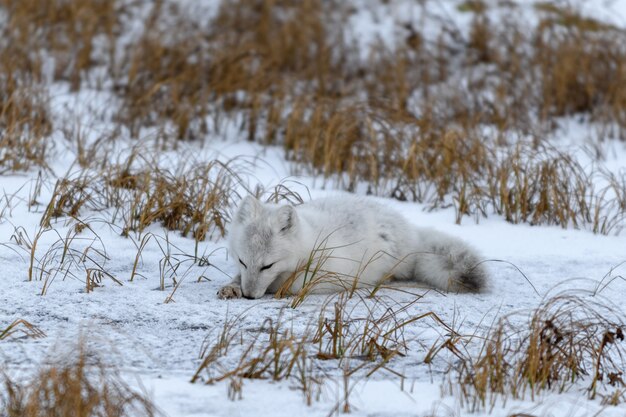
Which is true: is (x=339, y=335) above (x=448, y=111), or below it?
below

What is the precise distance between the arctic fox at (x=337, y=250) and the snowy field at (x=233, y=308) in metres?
0.13

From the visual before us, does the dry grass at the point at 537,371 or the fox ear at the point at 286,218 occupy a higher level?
the fox ear at the point at 286,218

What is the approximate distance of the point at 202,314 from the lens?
168 inches

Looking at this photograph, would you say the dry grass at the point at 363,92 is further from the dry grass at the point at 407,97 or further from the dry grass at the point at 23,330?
the dry grass at the point at 23,330

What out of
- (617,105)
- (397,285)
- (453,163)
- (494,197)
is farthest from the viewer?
(617,105)

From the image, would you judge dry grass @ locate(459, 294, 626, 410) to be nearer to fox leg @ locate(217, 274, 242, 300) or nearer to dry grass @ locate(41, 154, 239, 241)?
fox leg @ locate(217, 274, 242, 300)

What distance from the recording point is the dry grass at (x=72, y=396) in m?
2.88

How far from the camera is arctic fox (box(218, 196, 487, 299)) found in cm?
460

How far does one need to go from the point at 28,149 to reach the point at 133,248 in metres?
1.99

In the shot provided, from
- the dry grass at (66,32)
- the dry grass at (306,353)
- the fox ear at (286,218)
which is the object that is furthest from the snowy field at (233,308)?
the dry grass at (66,32)

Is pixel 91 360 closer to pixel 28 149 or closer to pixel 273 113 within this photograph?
pixel 28 149

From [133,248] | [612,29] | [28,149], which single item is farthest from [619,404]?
[612,29]

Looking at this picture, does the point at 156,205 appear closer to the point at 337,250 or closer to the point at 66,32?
the point at 337,250

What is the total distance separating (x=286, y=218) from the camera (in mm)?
4617
